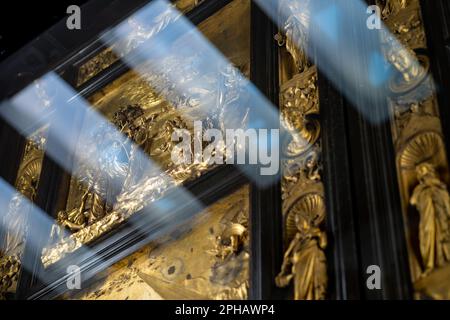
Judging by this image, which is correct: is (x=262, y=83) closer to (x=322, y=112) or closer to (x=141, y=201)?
(x=322, y=112)

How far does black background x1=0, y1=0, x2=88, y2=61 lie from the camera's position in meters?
9.12

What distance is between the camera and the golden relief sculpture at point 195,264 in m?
5.95

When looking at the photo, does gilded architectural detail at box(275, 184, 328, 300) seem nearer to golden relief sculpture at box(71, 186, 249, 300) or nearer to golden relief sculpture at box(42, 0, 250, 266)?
Answer: golden relief sculpture at box(71, 186, 249, 300)

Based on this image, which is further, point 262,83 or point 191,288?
point 262,83

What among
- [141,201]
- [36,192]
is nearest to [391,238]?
[141,201]

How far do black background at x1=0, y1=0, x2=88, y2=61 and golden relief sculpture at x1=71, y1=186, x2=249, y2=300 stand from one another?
3.32m

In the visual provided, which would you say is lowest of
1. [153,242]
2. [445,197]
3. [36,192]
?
[445,197]

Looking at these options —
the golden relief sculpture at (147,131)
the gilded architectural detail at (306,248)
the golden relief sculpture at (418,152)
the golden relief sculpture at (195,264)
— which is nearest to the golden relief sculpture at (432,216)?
the golden relief sculpture at (418,152)

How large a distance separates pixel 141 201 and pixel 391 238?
2.48m

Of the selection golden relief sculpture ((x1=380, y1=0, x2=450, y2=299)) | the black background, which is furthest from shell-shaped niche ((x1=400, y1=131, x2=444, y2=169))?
the black background

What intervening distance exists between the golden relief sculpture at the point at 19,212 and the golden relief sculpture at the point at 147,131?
461mm

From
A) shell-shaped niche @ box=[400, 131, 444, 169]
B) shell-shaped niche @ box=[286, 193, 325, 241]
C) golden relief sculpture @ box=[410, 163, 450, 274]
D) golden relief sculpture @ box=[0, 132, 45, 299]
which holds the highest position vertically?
golden relief sculpture @ box=[0, 132, 45, 299]
